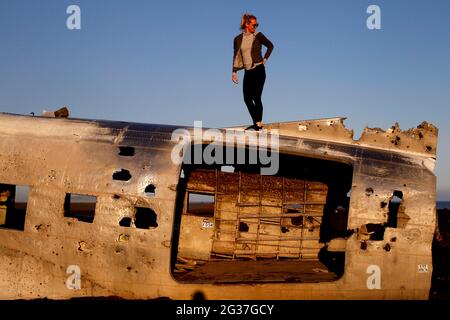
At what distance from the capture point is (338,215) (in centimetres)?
1255

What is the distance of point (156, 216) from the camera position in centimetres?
880

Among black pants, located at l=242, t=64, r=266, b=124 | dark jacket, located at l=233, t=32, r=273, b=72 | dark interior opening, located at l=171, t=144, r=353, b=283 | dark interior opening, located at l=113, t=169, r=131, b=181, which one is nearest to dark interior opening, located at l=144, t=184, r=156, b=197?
dark interior opening, located at l=113, t=169, r=131, b=181

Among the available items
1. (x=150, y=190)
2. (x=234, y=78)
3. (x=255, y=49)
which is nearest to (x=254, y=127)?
(x=234, y=78)

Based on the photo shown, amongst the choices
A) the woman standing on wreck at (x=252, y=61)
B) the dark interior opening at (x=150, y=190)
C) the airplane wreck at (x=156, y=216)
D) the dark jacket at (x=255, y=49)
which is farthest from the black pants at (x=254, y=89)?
the dark interior opening at (x=150, y=190)

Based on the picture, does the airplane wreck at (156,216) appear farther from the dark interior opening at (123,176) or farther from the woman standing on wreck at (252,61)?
the woman standing on wreck at (252,61)

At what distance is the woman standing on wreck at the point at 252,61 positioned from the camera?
1015cm

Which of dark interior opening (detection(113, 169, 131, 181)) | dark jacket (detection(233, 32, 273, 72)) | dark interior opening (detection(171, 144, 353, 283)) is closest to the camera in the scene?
dark interior opening (detection(113, 169, 131, 181))

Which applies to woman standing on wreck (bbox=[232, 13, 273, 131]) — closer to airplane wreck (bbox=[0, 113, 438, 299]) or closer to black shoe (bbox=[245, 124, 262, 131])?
black shoe (bbox=[245, 124, 262, 131])

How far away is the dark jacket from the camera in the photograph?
1013cm

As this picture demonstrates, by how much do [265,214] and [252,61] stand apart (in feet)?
15.5

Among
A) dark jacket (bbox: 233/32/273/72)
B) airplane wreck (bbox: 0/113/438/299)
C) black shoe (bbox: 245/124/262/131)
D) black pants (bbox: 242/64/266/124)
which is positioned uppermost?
dark jacket (bbox: 233/32/273/72)

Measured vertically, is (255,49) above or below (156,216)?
above

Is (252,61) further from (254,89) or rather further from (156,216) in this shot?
(156,216)
